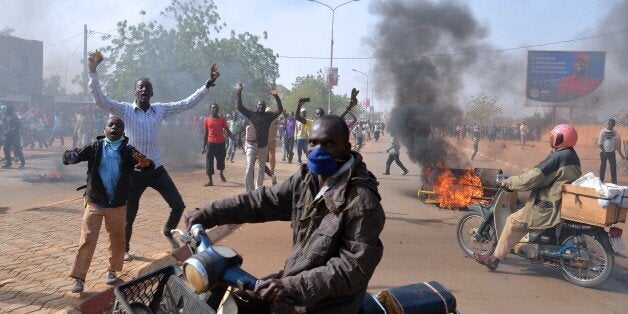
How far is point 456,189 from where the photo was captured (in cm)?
927

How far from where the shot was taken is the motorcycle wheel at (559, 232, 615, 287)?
4945 mm

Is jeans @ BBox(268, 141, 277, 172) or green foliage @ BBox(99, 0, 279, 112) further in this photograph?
green foliage @ BBox(99, 0, 279, 112)

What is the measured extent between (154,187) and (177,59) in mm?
16992

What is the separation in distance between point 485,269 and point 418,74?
36.6ft

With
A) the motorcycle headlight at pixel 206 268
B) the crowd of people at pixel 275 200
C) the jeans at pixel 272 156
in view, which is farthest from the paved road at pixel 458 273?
the jeans at pixel 272 156

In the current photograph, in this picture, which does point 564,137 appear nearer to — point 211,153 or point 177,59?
point 211,153

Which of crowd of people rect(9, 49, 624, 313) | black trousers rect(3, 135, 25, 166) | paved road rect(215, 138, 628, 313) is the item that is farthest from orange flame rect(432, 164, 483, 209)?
black trousers rect(3, 135, 25, 166)

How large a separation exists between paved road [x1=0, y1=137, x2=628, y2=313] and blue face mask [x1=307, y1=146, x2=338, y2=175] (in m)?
2.60

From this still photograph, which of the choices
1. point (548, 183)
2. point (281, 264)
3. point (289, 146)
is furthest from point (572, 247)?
point (289, 146)

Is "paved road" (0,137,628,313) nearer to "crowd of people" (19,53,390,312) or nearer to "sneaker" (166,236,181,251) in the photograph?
"sneaker" (166,236,181,251)

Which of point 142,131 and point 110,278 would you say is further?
point 142,131

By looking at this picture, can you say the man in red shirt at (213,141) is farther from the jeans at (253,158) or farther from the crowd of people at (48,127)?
the crowd of people at (48,127)

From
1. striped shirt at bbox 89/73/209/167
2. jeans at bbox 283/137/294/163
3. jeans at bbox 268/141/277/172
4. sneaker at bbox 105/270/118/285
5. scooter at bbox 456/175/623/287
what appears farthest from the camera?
jeans at bbox 283/137/294/163

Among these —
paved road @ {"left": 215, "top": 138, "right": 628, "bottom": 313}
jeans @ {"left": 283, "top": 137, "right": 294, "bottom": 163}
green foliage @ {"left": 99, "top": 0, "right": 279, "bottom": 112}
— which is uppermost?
green foliage @ {"left": 99, "top": 0, "right": 279, "bottom": 112}
